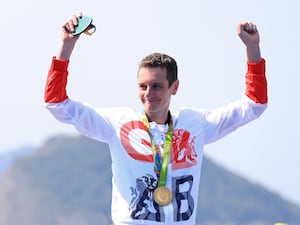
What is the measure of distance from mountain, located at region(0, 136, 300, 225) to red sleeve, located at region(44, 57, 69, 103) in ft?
330

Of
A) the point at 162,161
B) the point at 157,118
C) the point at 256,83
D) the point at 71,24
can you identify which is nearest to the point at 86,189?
the point at 256,83

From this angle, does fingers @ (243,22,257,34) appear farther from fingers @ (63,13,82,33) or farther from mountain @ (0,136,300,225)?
mountain @ (0,136,300,225)

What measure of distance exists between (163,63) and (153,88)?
234mm

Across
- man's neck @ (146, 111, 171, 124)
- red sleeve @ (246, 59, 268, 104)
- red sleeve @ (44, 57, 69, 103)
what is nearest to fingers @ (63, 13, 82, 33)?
red sleeve @ (44, 57, 69, 103)

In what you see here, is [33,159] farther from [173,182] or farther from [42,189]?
[173,182]

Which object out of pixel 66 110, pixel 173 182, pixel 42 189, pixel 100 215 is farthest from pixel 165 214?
pixel 42 189

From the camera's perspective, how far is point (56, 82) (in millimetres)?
9844

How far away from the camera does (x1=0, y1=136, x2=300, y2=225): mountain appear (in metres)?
112

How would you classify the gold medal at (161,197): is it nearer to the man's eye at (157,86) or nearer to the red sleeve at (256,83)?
the man's eye at (157,86)

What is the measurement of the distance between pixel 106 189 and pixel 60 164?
7.56 metres

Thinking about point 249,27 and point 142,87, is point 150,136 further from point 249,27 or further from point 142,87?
point 249,27

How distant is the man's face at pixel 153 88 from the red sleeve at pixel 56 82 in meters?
0.61

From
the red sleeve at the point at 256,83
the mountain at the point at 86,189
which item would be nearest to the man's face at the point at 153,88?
the red sleeve at the point at 256,83

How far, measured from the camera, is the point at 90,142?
382ft
